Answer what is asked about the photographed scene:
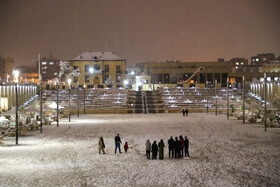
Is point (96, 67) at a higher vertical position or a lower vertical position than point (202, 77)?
higher

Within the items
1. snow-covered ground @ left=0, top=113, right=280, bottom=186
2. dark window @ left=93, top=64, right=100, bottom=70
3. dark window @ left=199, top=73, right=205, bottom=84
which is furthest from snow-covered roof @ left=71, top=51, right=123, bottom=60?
snow-covered ground @ left=0, top=113, right=280, bottom=186

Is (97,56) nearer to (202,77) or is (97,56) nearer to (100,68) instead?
(100,68)

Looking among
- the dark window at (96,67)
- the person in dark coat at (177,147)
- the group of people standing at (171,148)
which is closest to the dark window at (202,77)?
the dark window at (96,67)

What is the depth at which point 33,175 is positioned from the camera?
626 inches

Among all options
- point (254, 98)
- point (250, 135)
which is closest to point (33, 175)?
point (250, 135)

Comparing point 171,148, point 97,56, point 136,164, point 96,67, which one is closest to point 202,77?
point 97,56

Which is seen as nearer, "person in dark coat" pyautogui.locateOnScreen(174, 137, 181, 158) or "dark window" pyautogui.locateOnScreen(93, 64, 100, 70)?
"person in dark coat" pyautogui.locateOnScreen(174, 137, 181, 158)

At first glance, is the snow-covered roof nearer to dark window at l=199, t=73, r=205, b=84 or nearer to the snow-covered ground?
dark window at l=199, t=73, r=205, b=84

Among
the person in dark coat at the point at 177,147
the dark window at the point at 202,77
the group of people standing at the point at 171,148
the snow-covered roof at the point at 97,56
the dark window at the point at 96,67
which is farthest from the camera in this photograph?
the dark window at the point at 202,77

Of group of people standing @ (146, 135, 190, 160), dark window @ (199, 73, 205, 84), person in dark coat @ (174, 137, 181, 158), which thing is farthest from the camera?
dark window @ (199, 73, 205, 84)

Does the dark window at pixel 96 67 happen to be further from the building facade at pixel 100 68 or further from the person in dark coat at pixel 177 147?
the person in dark coat at pixel 177 147

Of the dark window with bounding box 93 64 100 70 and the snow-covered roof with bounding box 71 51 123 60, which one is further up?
the snow-covered roof with bounding box 71 51 123 60

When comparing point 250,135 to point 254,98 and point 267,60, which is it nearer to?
point 254,98

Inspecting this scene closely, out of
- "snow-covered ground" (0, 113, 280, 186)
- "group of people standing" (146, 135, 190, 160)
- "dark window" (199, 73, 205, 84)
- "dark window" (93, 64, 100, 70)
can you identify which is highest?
"dark window" (93, 64, 100, 70)
